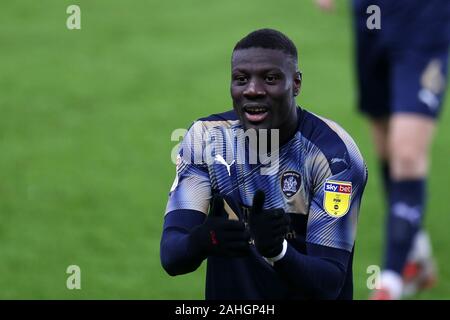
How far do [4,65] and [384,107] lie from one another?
5488 mm

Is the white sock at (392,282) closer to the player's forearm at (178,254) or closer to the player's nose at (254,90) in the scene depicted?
the player's forearm at (178,254)

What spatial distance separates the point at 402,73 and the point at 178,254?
343 centimetres

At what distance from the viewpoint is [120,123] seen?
10156 mm

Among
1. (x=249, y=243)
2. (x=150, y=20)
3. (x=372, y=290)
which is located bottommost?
(x=372, y=290)

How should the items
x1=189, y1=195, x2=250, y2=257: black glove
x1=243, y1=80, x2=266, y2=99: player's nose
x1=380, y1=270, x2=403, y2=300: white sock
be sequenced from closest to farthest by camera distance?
x1=189, y1=195, x2=250, y2=257: black glove < x1=243, y1=80, x2=266, y2=99: player's nose < x1=380, y1=270, x2=403, y2=300: white sock

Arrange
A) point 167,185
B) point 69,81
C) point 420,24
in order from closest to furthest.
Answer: point 420,24 → point 167,185 → point 69,81

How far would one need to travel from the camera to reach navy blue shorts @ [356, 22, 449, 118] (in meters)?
6.34

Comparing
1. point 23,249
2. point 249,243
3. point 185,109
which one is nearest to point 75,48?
point 185,109

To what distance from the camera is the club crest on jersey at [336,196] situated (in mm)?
3402

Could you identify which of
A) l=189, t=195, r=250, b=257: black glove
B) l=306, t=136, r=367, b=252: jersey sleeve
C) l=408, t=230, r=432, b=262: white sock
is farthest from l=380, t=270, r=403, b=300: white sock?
l=189, t=195, r=250, b=257: black glove

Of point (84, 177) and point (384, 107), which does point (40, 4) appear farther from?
point (384, 107)

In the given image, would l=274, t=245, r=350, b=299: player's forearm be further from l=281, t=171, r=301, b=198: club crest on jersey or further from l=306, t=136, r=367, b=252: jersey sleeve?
l=281, t=171, r=301, b=198: club crest on jersey

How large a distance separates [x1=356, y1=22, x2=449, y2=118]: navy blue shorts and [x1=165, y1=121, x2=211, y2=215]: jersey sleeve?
9.83ft

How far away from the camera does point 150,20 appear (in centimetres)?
1303
